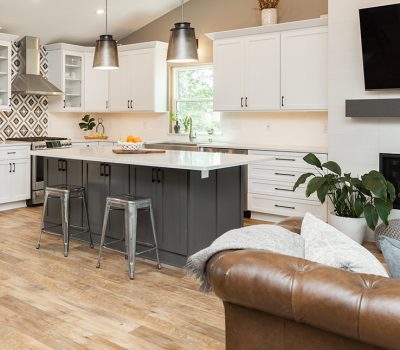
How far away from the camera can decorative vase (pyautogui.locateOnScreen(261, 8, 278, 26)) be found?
5.84 meters

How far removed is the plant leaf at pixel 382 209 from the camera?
410 centimetres

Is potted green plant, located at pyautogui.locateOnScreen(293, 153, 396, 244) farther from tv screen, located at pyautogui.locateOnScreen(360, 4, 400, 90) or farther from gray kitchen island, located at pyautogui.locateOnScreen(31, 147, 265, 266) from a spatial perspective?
tv screen, located at pyautogui.locateOnScreen(360, 4, 400, 90)

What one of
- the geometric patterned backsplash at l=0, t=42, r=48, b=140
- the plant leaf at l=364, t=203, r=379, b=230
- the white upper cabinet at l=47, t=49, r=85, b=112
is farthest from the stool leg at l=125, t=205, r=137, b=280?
the white upper cabinet at l=47, t=49, r=85, b=112

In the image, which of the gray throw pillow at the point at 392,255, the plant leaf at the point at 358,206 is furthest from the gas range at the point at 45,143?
the gray throw pillow at the point at 392,255

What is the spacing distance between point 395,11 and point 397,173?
1605 mm

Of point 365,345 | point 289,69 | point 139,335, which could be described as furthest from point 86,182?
point 365,345

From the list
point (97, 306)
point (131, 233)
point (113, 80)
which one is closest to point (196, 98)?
point (113, 80)

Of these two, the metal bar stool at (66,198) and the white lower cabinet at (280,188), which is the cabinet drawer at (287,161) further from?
the metal bar stool at (66,198)

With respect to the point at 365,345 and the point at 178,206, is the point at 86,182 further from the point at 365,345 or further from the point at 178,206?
the point at 365,345

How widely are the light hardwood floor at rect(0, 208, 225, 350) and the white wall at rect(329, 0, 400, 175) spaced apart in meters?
2.32

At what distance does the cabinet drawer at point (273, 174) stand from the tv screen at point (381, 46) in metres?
1.41

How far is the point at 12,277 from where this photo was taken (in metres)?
3.63

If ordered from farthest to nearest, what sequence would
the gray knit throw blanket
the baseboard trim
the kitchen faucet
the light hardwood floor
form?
the kitchen faucet, the baseboard trim, the light hardwood floor, the gray knit throw blanket

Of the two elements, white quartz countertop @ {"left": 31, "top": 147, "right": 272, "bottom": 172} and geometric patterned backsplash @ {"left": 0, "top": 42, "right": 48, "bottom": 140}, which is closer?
white quartz countertop @ {"left": 31, "top": 147, "right": 272, "bottom": 172}
